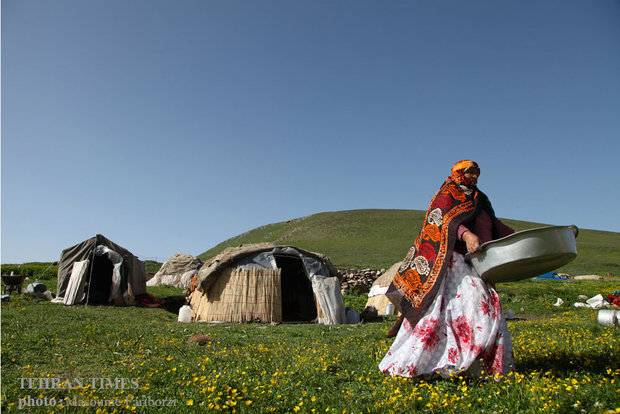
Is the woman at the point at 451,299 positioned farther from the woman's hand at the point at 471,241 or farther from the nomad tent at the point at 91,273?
the nomad tent at the point at 91,273

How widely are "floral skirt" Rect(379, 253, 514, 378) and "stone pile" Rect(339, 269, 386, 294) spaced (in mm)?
14841

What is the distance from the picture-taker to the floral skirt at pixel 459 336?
3.71 metres

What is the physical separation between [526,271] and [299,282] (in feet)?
40.7

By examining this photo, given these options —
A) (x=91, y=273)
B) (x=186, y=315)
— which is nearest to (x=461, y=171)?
(x=186, y=315)

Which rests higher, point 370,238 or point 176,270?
point 370,238

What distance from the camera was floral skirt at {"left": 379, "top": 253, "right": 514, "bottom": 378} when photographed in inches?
146

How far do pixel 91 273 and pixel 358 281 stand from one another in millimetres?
12296

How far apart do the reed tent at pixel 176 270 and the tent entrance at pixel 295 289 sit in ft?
36.2

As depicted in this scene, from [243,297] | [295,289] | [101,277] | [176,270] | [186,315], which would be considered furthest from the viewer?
[176,270]

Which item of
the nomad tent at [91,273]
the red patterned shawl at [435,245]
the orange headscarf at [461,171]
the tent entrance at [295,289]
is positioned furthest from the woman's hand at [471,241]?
the nomad tent at [91,273]

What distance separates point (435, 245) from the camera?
13.5ft

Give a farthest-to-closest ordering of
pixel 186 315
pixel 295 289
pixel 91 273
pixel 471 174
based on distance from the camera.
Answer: pixel 91 273
pixel 295 289
pixel 186 315
pixel 471 174

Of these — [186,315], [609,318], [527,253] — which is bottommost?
[186,315]

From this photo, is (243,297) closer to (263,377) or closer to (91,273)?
(263,377)
